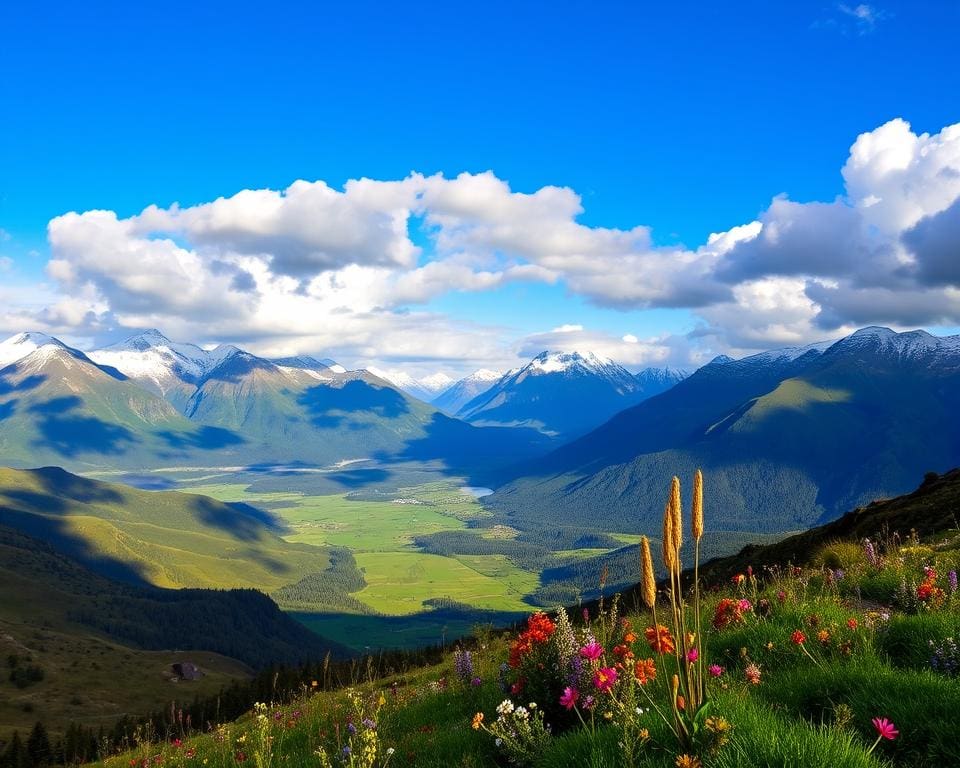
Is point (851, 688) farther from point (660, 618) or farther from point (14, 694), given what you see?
point (14, 694)

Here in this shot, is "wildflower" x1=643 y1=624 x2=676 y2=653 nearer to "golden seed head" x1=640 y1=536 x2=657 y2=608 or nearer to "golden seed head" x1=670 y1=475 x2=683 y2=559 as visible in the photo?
"golden seed head" x1=640 y1=536 x2=657 y2=608

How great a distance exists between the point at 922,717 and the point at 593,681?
288 cm

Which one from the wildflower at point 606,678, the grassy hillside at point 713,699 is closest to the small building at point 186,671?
the grassy hillside at point 713,699

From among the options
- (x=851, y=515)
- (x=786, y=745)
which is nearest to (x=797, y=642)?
(x=786, y=745)

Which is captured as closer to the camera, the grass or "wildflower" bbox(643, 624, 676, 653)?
the grass

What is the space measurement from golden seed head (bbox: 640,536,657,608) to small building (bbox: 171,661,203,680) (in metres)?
188

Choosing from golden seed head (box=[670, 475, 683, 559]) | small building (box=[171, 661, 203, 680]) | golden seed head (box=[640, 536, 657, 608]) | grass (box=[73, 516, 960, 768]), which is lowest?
small building (box=[171, 661, 203, 680])

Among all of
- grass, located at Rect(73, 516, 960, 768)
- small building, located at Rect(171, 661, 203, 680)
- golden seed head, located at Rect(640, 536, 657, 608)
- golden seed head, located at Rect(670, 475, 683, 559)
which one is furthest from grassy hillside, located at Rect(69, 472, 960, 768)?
small building, located at Rect(171, 661, 203, 680)

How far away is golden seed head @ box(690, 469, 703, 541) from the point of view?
363cm

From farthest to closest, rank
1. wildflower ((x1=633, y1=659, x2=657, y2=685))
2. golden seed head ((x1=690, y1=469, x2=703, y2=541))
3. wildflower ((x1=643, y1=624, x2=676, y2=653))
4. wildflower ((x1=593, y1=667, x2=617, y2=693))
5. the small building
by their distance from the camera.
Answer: the small building, wildflower ((x1=633, y1=659, x2=657, y2=685)), wildflower ((x1=593, y1=667, x2=617, y2=693)), wildflower ((x1=643, y1=624, x2=676, y2=653)), golden seed head ((x1=690, y1=469, x2=703, y2=541))

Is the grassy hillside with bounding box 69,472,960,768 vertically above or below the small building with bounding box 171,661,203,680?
above

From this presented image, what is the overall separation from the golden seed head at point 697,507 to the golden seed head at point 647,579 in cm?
35

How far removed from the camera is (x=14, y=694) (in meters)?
127

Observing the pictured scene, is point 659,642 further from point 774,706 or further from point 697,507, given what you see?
point 774,706
